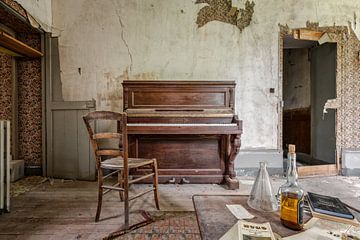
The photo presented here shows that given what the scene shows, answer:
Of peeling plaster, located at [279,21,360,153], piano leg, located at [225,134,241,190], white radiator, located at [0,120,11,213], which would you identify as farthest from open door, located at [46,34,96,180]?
peeling plaster, located at [279,21,360,153]

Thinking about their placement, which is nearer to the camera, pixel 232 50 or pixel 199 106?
pixel 199 106

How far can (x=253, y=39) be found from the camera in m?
3.49

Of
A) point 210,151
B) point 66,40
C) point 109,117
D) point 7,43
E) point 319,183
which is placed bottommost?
→ point 319,183

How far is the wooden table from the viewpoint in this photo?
856mm

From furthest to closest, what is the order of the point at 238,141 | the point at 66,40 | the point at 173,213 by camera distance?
the point at 66,40 < the point at 238,141 < the point at 173,213

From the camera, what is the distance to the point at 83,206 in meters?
2.27

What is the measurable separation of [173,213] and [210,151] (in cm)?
107

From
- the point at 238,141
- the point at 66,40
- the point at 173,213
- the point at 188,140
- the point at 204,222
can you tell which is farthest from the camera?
the point at 66,40

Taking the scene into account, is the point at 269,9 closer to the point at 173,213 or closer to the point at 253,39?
the point at 253,39

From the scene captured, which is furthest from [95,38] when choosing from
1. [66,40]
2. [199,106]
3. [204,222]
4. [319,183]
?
[319,183]

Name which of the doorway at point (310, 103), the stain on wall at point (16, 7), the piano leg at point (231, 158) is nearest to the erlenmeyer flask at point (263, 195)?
the piano leg at point (231, 158)

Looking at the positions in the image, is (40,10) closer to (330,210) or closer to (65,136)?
(65,136)

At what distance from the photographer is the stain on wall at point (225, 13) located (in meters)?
3.46

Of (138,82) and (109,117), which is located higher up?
(138,82)
